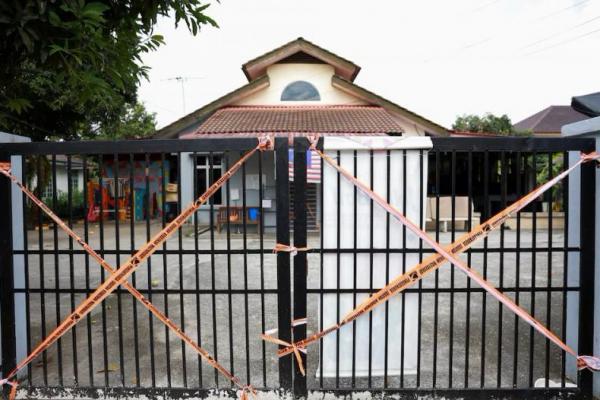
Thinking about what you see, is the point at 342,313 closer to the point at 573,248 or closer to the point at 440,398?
the point at 440,398

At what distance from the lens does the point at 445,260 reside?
3.17 meters

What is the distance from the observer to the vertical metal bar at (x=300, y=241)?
325cm

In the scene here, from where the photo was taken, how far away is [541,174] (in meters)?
17.2

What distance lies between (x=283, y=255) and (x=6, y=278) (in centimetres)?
223

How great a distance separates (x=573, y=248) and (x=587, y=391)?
43.3 inches

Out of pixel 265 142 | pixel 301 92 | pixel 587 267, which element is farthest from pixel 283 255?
pixel 301 92

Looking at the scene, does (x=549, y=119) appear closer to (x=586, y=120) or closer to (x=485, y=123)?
(x=485, y=123)

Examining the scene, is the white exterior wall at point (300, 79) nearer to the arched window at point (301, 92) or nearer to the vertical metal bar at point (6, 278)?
the arched window at point (301, 92)

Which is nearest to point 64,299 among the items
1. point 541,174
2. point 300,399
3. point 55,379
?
point 55,379

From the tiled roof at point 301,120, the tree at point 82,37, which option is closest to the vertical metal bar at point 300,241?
the tree at point 82,37

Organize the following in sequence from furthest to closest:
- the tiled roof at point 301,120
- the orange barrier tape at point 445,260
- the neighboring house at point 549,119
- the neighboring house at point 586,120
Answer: the neighboring house at point 549,119 < the tiled roof at point 301,120 < the neighboring house at point 586,120 < the orange barrier tape at point 445,260

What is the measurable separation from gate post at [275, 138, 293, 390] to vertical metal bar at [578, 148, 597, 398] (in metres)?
2.27

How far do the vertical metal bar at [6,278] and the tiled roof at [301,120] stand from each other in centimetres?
999

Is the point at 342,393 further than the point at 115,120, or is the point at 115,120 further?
the point at 115,120
